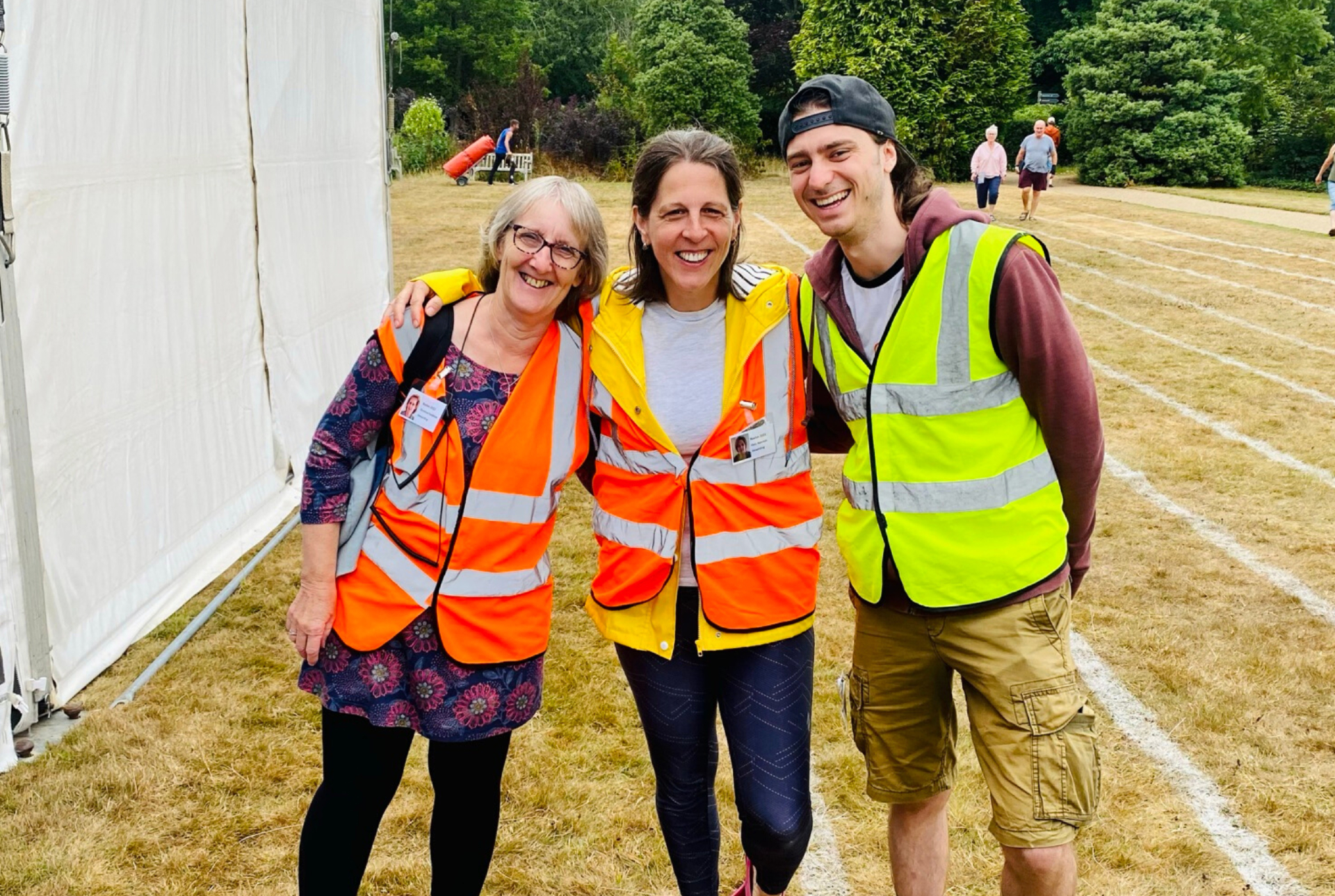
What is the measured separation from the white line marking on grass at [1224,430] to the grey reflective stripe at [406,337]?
21.5ft

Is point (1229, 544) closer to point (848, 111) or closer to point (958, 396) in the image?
point (958, 396)

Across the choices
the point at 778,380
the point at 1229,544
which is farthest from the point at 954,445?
the point at 1229,544

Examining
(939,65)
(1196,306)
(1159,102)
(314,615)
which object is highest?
(939,65)

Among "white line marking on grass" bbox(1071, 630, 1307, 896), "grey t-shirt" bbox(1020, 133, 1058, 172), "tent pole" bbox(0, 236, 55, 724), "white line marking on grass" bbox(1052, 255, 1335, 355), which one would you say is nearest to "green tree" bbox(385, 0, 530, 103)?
"grey t-shirt" bbox(1020, 133, 1058, 172)

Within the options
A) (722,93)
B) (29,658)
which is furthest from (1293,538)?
(722,93)

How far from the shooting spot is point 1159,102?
3038cm

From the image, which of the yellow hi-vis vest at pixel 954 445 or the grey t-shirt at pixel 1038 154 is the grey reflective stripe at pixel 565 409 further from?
the grey t-shirt at pixel 1038 154

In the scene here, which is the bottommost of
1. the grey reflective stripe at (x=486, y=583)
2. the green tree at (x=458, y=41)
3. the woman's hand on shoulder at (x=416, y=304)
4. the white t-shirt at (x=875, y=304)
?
the grey reflective stripe at (x=486, y=583)

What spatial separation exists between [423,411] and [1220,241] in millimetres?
18887

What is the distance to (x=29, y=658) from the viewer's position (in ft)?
11.6

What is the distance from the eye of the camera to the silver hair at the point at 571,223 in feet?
8.20

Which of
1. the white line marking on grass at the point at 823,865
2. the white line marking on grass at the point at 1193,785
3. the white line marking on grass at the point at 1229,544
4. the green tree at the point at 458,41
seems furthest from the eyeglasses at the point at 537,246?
the green tree at the point at 458,41

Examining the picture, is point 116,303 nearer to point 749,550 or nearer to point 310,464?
point 310,464

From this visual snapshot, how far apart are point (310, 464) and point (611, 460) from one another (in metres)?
0.66
